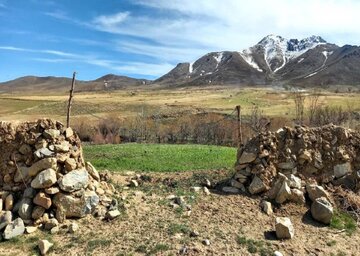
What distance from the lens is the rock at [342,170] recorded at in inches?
539

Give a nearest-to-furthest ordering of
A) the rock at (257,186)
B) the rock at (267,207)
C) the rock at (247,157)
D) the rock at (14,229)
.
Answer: the rock at (14,229) < the rock at (267,207) < the rock at (257,186) < the rock at (247,157)

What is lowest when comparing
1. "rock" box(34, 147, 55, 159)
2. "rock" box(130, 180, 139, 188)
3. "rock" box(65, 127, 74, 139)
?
"rock" box(130, 180, 139, 188)

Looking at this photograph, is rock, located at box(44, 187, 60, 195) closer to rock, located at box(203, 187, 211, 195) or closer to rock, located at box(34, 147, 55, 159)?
rock, located at box(34, 147, 55, 159)

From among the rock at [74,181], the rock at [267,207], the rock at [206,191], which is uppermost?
the rock at [74,181]

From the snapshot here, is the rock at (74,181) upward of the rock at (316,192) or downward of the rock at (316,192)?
upward

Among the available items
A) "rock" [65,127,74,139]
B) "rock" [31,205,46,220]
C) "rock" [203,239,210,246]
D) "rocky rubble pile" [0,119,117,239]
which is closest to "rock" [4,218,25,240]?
"rocky rubble pile" [0,119,117,239]

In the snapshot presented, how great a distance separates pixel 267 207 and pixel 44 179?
5.87 m

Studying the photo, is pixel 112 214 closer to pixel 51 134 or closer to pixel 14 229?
pixel 14 229

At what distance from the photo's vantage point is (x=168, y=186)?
1335 centimetres

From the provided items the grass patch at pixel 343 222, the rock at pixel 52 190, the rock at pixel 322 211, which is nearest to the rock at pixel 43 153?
the rock at pixel 52 190

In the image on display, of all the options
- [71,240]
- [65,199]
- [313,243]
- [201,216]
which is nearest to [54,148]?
[65,199]

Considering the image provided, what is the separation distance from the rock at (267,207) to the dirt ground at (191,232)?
0.51 feet

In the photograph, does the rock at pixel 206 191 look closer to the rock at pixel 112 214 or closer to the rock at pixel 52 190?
the rock at pixel 112 214

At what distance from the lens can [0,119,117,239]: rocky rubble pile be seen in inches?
436
